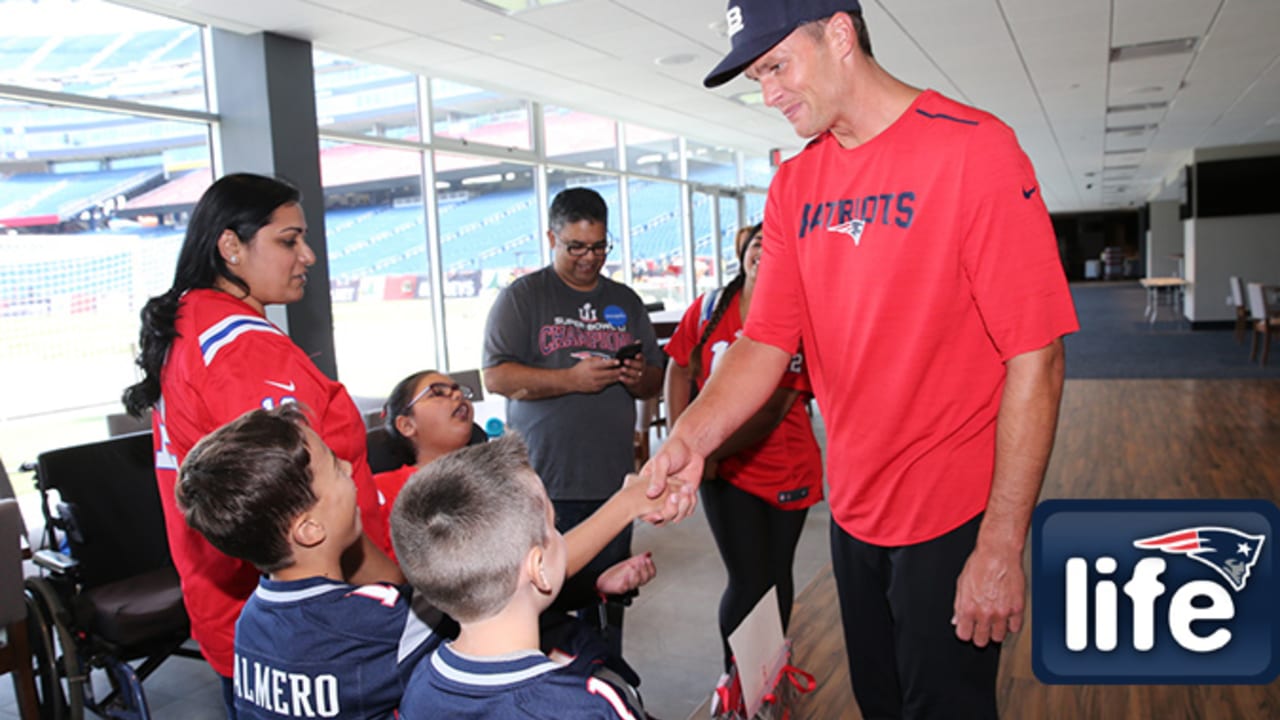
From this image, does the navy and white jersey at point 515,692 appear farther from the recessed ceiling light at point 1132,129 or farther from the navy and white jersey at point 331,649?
the recessed ceiling light at point 1132,129

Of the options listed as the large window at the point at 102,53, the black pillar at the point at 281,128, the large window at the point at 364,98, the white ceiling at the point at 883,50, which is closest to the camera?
the large window at the point at 102,53

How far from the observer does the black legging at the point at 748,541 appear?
95.5 inches

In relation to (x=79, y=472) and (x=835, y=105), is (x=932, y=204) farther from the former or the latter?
(x=79, y=472)

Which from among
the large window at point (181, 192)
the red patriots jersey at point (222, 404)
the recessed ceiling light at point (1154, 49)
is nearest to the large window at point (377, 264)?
the large window at point (181, 192)

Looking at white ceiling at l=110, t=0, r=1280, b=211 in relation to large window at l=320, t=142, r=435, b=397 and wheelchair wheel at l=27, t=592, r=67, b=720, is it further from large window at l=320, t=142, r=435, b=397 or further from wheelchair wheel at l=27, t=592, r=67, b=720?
wheelchair wheel at l=27, t=592, r=67, b=720

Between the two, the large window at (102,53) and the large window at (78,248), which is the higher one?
the large window at (102,53)

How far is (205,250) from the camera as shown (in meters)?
1.78

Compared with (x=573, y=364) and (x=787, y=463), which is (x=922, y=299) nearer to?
(x=787, y=463)

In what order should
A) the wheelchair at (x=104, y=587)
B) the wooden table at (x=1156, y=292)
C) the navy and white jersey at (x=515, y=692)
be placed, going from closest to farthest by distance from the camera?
the navy and white jersey at (x=515, y=692) < the wheelchair at (x=104, y=587) < the wooden table at (x=1156, y=292)

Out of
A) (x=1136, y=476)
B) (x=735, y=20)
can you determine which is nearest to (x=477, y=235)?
(x=1136, y=476)

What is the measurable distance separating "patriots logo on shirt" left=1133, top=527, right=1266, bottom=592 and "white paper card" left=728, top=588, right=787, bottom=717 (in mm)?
1301

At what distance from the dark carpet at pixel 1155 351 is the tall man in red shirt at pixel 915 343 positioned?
9.81m

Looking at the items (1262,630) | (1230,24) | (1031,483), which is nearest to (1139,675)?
(1262,630)

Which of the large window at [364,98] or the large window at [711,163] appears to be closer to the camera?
the large window at [364,98]
